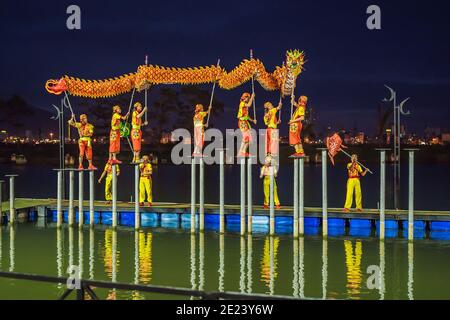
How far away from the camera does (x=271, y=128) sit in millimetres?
22125

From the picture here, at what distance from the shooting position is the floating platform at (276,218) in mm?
21812

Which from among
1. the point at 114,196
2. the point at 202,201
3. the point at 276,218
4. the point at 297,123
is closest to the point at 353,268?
the point at 297,123

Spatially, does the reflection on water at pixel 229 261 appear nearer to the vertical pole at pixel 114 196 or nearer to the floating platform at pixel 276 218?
the vertical pole at pixel 114 196

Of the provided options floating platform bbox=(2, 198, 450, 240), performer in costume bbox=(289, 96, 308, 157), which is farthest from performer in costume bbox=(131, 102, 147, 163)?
performer in costume bbox=(289, 96, 308, 157)

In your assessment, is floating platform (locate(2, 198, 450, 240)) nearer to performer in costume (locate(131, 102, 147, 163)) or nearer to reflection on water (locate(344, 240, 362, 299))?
reflection on water (locate(344, 240, 362, 299))

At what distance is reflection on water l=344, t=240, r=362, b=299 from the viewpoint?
48.3 feet

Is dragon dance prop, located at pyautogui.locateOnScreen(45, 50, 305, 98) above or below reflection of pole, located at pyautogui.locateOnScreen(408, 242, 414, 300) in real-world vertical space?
above

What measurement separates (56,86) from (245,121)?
7601 millimetres

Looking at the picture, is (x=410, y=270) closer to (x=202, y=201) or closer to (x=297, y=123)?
(x=297, y=123)

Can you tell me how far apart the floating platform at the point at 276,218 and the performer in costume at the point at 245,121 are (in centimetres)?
235

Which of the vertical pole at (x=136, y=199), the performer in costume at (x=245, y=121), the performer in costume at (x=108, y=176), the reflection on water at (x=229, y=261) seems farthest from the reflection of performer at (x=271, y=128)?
the performer in costume at (x=108, y=176)

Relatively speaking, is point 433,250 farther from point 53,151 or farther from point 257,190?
point 53,151

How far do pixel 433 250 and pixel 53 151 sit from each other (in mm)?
100165
